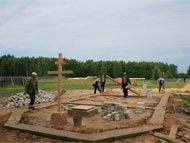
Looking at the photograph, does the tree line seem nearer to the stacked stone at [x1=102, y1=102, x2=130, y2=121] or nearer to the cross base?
the stacked stone at [x1=102, y1=102, x2=130, y2=121]

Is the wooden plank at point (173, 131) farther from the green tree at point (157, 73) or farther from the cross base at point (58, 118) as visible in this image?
the green tree at point (157, 73)

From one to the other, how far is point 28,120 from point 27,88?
2280mm

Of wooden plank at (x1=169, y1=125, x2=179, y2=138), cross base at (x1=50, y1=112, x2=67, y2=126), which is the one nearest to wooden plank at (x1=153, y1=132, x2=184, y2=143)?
wooden plank at (x1=169, y1=125, x2=179, y2=138)

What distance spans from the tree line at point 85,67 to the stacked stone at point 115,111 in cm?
5675

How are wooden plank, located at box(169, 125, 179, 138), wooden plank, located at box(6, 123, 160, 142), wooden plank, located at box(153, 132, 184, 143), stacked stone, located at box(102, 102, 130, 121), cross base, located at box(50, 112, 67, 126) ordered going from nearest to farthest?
wooden plank, located at box(6, 123, 160, 142)
wooden plank, located at box(153, 132, 184, 143)
wooden plank, located at box(169, 125, 179, 138)
cross base, located at box(50, 112, 67, 126)
stacked stone, located at box(102, 102, 130, 121)

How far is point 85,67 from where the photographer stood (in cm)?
8038

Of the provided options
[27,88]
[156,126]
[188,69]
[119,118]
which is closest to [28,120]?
[27,88]

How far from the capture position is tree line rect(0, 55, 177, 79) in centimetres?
6744

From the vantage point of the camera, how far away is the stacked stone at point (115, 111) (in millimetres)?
7238

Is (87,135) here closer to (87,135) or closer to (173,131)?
(87,135)

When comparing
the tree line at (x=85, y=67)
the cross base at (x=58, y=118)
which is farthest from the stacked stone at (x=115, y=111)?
the tree line at (x=85, y=67)

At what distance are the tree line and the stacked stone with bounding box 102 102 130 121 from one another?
56.7 metres

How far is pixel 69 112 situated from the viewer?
812 centimetres

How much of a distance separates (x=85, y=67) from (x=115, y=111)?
72820mm
